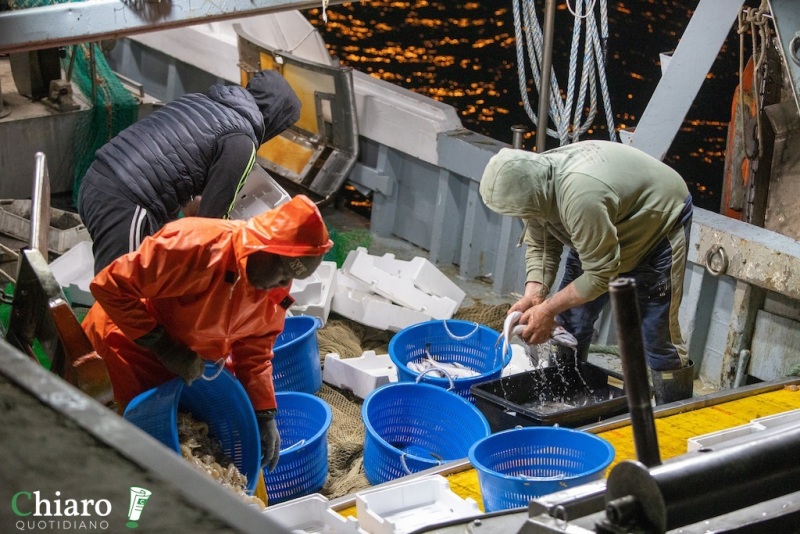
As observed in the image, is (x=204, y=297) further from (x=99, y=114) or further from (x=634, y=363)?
(x=99, y=114)

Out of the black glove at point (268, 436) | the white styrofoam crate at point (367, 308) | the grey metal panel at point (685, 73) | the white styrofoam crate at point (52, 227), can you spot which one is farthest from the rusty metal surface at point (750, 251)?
the white styrofoam crate at point (52, 227)

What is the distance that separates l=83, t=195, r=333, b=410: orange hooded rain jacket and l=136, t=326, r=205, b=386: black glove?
0.13 ft

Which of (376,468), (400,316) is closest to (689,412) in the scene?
(376,468)

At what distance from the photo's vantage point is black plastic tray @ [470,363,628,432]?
480cm

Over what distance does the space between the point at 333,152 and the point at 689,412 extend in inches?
153

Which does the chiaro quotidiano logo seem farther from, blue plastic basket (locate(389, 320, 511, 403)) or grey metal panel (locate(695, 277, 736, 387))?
grey metal panel (locate(695, 277, 736, 387))

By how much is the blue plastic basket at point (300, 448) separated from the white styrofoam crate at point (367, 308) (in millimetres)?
1449

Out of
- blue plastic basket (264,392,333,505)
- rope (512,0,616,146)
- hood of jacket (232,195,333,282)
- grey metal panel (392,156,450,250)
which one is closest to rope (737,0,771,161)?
rope (512,0,616,146)

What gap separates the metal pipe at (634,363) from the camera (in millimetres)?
1619

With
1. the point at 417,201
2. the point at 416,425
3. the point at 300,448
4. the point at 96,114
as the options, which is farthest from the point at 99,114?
the point at 300,448

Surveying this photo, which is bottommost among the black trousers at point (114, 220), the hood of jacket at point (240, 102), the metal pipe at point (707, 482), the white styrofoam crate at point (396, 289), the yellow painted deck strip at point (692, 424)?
the white styrofoam crate at point (396, 289)

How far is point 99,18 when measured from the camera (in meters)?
4.27

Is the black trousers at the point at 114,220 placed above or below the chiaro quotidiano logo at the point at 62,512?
below

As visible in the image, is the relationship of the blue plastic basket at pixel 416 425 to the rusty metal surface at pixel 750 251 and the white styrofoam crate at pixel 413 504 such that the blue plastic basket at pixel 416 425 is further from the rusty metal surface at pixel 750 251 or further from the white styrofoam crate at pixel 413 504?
the rusty metal surface at pixel 750 251
